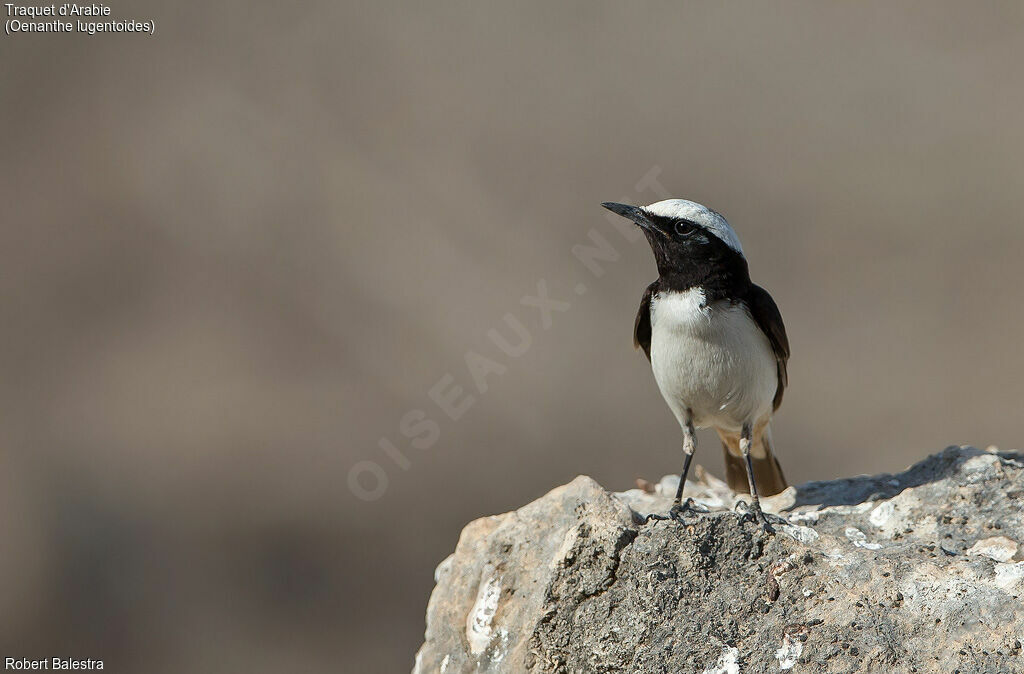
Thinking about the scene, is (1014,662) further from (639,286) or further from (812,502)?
(639,286)

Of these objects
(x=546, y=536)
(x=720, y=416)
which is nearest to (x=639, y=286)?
(x=720, y=416)

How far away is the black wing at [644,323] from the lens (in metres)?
5.79

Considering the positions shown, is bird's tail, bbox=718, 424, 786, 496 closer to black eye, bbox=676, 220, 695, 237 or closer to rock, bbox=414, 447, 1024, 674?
rock, bbox=414, 447, 1024, 674

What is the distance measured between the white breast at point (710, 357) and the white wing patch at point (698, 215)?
0.35m

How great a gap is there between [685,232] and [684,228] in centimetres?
2

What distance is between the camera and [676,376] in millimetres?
5543

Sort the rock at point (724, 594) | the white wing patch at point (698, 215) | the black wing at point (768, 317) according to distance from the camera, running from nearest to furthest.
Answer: the rock at point (724, 594) < the white wing patch at point (698, 215) < the black wing at point (768, 317)

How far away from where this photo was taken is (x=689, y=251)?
17.9 ft

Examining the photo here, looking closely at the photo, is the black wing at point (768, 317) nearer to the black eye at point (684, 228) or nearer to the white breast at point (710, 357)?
the white breast at point (710, 357)

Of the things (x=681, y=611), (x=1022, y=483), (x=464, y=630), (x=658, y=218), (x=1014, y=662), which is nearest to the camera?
(x=1014, y=662)

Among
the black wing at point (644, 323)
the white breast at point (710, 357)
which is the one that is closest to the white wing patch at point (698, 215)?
the white breast at point (710, 357)

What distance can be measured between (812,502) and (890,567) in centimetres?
182

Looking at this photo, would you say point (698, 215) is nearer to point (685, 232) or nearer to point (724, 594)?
point (685, 232)

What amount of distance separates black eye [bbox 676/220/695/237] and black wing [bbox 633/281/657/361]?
41 cm
